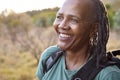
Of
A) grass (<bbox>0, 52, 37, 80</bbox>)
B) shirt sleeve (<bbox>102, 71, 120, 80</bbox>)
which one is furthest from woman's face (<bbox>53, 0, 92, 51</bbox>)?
grass (<bbox>0, 52, 37, 80</bbox>)

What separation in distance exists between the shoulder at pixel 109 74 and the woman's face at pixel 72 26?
0.19m

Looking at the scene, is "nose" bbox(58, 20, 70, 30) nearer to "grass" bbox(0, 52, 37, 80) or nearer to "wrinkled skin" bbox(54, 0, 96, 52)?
"wrinkled skin" bbox(54, 0, 96, 52)

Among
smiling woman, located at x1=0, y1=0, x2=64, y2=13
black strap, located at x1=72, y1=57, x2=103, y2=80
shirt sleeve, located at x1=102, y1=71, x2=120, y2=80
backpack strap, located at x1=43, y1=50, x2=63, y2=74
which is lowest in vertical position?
smiling woman, located at x1=0, y1=0, x2=64, y2=13

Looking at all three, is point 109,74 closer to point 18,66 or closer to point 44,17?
point 18,66

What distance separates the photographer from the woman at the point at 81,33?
1729 millimetres

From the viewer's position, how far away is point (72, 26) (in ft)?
5.65

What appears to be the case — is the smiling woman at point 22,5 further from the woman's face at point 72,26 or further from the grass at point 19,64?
the woman's face at point 72,26

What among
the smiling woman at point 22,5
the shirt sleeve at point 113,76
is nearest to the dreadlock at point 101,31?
the shirt sleeve at point 113,76

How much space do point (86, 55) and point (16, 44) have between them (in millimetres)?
6247

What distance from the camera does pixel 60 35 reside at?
176 cm

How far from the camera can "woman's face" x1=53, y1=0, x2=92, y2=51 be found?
173 cm

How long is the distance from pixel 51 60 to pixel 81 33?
0.23 meters

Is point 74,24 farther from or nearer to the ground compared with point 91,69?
farther from the ground

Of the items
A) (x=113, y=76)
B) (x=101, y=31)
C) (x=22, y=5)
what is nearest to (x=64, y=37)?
(x=101, y=31)
